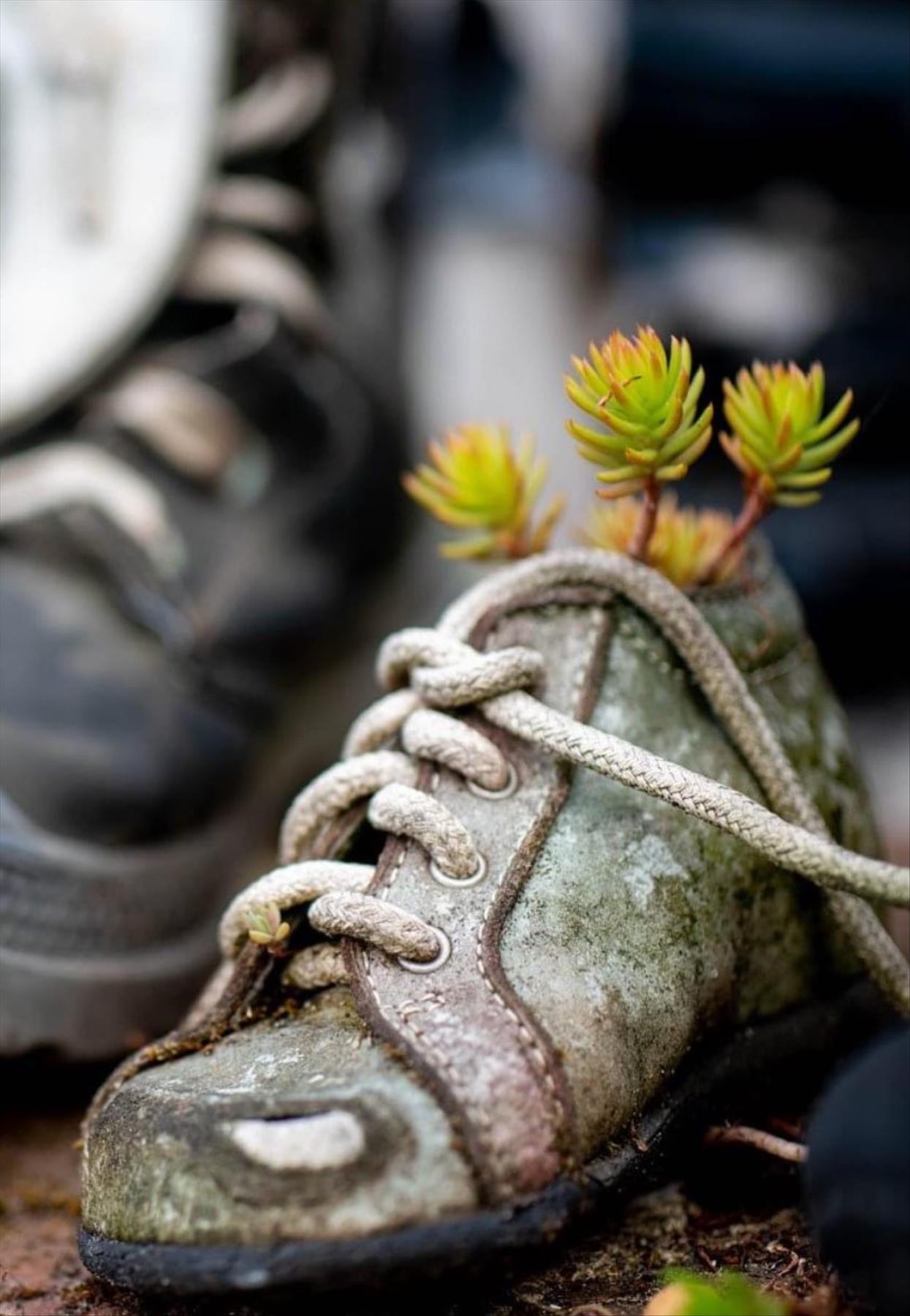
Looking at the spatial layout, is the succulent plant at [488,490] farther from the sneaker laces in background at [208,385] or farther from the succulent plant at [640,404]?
the sneaker laces in background at [208,385]

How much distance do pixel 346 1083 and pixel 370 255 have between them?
1.15 meters

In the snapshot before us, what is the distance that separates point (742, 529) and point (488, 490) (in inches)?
5.5

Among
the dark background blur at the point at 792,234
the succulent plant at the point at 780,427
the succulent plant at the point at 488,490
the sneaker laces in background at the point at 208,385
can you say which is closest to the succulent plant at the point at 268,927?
the succulent plant at the point at 488,490

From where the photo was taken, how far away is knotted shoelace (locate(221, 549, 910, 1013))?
0.69 metres

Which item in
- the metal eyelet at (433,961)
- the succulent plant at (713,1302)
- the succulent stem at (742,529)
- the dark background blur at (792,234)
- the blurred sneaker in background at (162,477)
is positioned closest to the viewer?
the succulent plant at (713,1302)

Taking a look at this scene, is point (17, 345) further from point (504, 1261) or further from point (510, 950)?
point (504, 1261)

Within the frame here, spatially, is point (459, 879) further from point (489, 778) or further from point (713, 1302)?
point (713, 1302)

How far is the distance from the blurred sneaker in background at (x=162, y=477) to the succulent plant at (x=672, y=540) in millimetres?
439

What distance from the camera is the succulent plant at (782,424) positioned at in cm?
74

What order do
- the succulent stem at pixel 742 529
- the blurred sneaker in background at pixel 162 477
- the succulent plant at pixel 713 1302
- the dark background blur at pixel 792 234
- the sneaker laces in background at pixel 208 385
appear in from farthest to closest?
the dark background blur at pixel 792 234 → the sneaker laces in background at pixel 208 385 → the blurred sneaker in background at pixel 162 477 → the succulent stem at pixel 742 529 → the succulent plant at pixel 713 1302

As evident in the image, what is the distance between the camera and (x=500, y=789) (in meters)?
0.75

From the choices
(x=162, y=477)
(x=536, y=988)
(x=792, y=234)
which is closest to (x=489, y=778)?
(x=536, y=988)

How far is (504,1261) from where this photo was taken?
61 centimetres

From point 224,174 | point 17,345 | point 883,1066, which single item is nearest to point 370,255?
point 224,174
